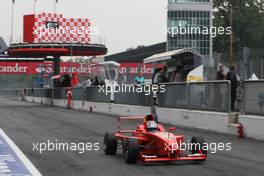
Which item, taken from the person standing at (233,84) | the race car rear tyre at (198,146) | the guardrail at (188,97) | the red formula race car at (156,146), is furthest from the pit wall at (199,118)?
the race car rear tyre at (198,146)

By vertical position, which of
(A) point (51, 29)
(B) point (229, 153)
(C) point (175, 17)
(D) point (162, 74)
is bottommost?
(B) point (229, 153)

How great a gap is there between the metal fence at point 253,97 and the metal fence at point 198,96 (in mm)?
786

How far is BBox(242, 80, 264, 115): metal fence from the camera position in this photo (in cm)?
1509

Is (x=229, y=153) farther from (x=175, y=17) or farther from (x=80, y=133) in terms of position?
(x=175, y=17)

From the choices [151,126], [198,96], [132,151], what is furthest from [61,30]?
[132,151]

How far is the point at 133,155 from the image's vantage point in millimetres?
10031

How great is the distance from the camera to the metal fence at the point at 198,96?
667 inches

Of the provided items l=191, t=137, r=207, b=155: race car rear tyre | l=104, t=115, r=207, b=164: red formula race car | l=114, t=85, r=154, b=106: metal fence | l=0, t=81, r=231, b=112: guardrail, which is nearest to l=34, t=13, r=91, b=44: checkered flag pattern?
l=0, t=81, r=231, b=112: guardrail

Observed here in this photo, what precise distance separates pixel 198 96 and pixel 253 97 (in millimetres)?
3275

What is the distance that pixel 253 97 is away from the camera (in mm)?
15508

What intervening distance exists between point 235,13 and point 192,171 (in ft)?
303

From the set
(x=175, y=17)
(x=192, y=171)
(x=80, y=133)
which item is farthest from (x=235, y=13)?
(x=192, y=171)

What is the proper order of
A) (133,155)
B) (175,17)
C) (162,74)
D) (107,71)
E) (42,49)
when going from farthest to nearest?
(175,17)
(42,49)
(107,71)
(162,74)
(133,155)

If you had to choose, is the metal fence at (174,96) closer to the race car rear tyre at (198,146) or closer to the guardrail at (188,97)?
the guardrail at (188,97)
